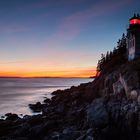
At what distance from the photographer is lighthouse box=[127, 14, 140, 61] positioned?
32.1 metres

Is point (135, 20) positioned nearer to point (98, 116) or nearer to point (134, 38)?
point (134, 38)

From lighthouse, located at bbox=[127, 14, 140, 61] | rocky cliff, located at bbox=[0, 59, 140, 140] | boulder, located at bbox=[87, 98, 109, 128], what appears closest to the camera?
rocky cliff, located at bbox=[0, 59, 140, 140]

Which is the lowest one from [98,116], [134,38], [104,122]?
[104,122]

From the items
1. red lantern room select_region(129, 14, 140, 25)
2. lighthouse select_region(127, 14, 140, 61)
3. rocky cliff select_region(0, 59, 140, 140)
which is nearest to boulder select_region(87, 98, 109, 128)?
rocky cliff select_region(0, 59, 140, 140)

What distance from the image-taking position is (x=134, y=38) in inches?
1277

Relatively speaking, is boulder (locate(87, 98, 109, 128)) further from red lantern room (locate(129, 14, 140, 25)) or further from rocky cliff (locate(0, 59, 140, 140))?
red lantern room (locate(129, 14, 140, 25))

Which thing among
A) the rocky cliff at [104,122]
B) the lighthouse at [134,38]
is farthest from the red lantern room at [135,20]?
the rocky cliff at [104,122]

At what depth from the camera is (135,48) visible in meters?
32.1

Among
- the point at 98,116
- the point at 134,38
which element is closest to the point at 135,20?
the point at 134,38

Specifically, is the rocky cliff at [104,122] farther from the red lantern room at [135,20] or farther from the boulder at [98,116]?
the red lantern room at [135,20]

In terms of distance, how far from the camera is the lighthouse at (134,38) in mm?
32106

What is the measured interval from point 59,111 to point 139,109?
1339 centimetres

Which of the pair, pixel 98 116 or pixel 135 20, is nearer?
pixel 98 116


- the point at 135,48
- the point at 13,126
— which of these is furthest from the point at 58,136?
the point at 135,48
